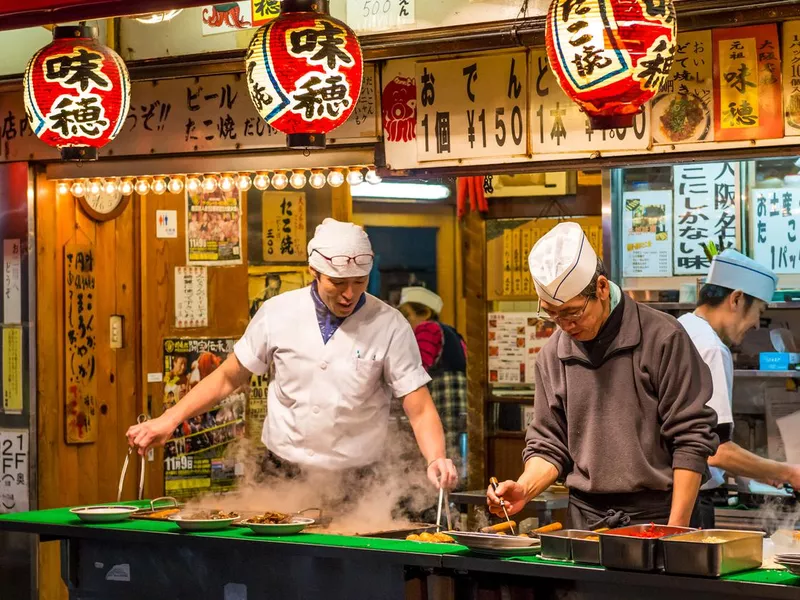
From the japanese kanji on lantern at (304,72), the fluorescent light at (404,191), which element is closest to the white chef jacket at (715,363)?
the japanese kanji on lantern at (304,72)

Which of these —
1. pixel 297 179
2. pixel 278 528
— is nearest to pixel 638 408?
pixel 278 528

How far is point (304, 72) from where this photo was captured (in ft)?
19.5

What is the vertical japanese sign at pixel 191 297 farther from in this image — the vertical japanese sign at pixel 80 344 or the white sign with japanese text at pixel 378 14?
the white sign with japanese text at pixel 378 14

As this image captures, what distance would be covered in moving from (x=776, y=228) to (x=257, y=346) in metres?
3.73

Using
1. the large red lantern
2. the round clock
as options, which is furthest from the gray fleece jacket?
the round clock

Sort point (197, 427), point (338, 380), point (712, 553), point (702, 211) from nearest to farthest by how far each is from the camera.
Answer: point (712, 553)
point (338, 380)
point (702, 211)
point (197, 427)

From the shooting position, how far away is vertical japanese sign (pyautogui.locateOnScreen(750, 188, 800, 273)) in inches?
324

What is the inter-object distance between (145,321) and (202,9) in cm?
248

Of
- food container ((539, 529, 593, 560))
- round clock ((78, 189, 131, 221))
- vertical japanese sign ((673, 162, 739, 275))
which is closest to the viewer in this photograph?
food container ((539, 529, 593, 560))

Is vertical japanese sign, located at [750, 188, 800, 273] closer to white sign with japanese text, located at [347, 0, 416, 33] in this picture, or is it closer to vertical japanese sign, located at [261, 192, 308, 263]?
white sign with japanese text, located at [347, 0, 416, 33]

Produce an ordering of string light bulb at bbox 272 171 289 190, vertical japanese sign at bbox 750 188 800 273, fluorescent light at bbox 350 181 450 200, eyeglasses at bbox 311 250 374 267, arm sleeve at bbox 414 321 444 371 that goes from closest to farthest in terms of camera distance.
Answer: eyeglasses at bbox 311 250 374 267 < string light bulb at bbox 272 171 289 190 < vertical japanese sign at bbox 750 188 800 273 < arm sleeve at bbox 414 321 444 371 < fluorescent light at bbox 350 181 450 200

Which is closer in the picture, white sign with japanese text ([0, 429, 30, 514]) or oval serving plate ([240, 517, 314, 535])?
oval serving plate ([240, 517, 314, 535])

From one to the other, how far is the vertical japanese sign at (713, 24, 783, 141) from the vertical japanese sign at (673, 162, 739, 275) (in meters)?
1.92

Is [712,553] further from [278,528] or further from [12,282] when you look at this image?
[12,282]
